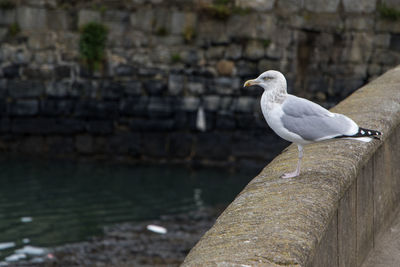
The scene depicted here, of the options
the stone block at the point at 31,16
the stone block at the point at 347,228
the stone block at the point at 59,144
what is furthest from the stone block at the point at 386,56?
the stone block at the point at 347,228

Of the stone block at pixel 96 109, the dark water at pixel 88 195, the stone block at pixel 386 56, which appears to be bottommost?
the dark water at pixel 88 195

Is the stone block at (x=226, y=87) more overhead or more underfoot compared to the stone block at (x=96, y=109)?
more overhead

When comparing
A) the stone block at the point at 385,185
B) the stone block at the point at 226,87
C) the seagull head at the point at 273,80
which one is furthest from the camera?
the stone block at the point at 226,87

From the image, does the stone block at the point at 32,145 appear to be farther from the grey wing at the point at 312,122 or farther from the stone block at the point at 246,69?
the grey wing at the point at 312,122

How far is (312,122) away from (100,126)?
9.29 m

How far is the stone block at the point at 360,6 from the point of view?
11922 mm

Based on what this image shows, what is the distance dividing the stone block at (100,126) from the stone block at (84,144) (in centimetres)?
17

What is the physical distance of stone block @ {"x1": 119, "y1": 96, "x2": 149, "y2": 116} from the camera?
39.2ft

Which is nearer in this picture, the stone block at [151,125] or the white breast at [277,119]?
the white breast at [277,119]

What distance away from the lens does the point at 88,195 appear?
10047 mm

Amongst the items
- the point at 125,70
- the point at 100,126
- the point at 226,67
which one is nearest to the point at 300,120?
the point at 226,67

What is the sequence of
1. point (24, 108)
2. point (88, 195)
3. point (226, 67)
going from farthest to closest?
point (24, 108)
point (226, 67)
point (88, 195)

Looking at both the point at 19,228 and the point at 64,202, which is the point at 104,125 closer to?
the point at 64,202

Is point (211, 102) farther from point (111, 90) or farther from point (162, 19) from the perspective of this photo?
point (111, 90)
